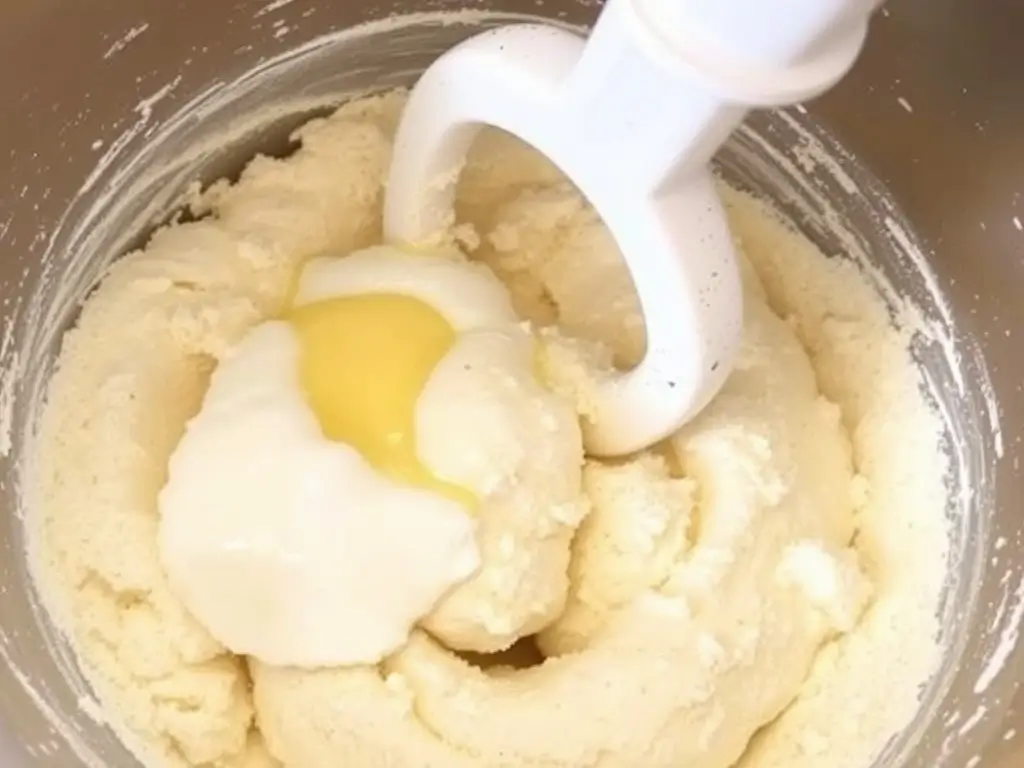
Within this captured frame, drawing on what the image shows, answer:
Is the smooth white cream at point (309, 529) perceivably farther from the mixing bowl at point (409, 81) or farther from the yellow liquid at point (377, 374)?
the mixing bowl at point (409, 81)

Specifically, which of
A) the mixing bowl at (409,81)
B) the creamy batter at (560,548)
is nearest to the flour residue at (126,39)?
the mixing bowl at (409,81)

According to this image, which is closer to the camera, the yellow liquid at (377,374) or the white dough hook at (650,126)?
the white dough hook at (650,126)

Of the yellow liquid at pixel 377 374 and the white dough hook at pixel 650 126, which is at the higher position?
the white dough hook at pixel 650 126

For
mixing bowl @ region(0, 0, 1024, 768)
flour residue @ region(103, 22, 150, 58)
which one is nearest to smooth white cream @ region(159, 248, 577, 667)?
mixing bowl @ region(0, 0, 1024, 768)

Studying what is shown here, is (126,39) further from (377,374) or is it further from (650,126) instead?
(650,126)

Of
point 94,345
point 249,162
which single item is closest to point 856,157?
point 249,162

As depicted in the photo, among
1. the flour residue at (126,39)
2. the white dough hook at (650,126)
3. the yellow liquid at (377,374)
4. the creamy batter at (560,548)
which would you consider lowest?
the creamy batter at (560,548)

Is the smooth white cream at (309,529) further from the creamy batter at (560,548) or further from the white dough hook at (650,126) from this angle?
the white dough hook at (650,126)

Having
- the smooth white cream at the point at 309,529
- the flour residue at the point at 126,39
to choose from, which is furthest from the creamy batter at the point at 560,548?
the flour residue at the point at 126,39
